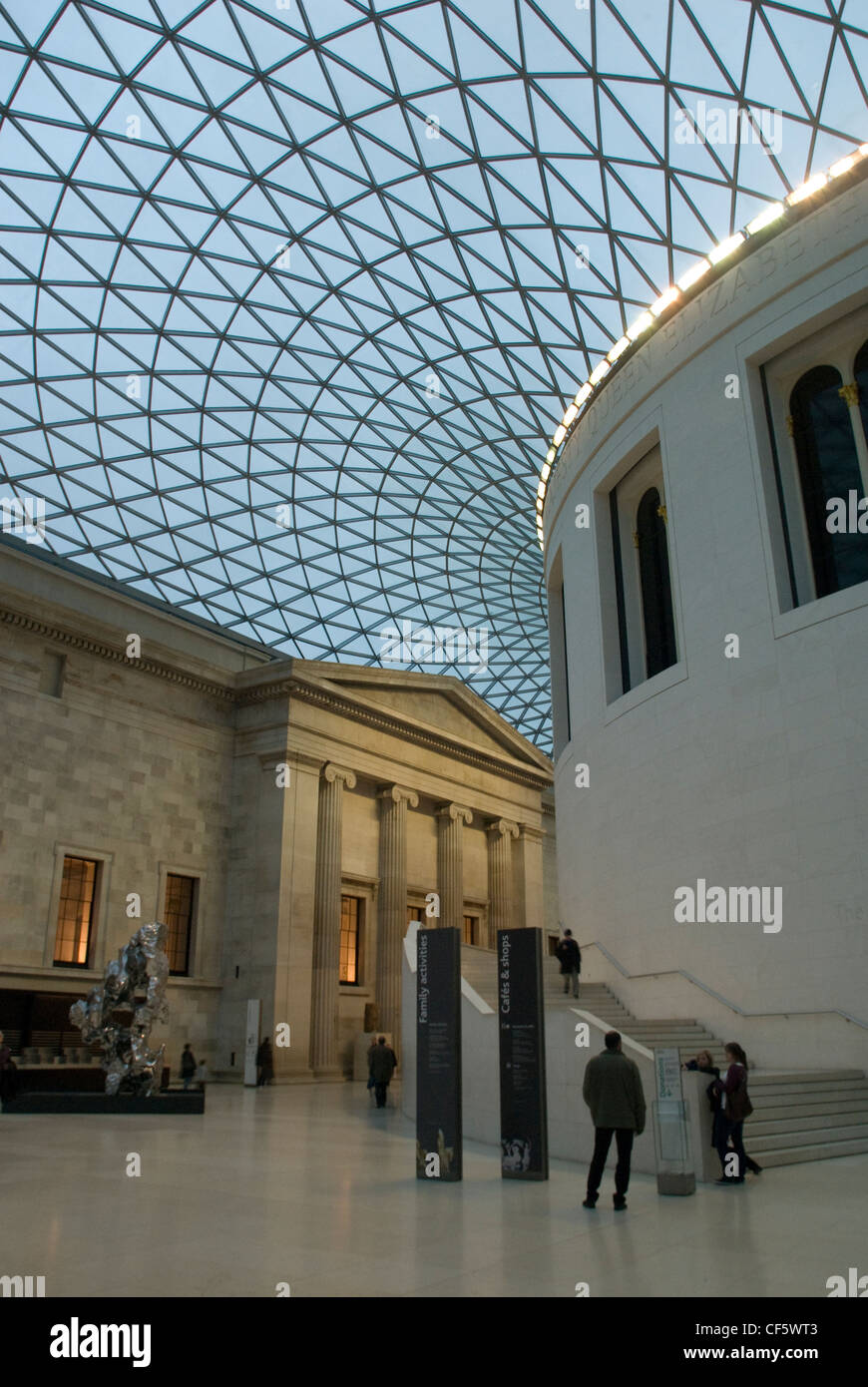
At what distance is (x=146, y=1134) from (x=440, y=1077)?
692 cm

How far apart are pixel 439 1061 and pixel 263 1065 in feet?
72.0

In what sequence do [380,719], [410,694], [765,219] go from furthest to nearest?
[410,694]
[380,719]
[765,219]

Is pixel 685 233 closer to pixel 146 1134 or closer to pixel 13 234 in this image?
pixel 13 234

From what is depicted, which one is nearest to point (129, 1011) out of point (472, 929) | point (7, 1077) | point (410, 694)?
point (7, 1077)

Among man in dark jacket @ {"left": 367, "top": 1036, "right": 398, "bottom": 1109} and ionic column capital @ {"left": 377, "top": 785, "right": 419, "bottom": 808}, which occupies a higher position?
ionic column capital @ {"left": 377, "top": 785, "right": 419, "bottom": 808}

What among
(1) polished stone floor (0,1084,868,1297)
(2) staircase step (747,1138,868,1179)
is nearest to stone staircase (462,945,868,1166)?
(2) staircase step (747,1138,868,1179)

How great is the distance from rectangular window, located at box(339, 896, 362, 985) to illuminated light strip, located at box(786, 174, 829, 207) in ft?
98.8

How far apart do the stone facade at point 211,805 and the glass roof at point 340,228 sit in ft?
21.4

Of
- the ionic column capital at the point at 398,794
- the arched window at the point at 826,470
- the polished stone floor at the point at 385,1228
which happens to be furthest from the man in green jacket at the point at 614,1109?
the ionic column capital at the point at 398,794

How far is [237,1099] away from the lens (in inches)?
1027

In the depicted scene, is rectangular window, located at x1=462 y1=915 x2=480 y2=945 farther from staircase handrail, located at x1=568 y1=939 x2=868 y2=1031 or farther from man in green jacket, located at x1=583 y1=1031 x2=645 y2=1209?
man in green jacket, located at x1=583 y1=1031 x2=645 y2=1209

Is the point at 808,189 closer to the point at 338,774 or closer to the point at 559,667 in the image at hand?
the point at 559,667

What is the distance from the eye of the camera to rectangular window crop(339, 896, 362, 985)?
41.0 meters

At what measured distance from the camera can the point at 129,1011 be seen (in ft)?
79.3
